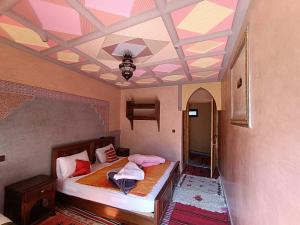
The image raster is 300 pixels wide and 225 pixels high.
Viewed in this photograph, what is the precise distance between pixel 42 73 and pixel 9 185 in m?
1.76

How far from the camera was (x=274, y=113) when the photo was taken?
863mm

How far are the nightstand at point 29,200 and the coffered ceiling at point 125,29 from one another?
195 centimetres

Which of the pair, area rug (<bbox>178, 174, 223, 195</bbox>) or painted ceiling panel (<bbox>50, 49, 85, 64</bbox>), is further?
area rug (<bbox>178, 174, 223, 195</bbox>)

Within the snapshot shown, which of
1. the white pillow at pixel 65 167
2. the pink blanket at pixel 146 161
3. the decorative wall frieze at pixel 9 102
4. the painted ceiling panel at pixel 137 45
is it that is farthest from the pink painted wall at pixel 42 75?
the pink blanket at pixel 146 161

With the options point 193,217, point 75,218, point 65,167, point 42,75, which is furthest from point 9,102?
point 193,217

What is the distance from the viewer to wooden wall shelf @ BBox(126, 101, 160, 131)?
14.5 feet

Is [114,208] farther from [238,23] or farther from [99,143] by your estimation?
[238,23]

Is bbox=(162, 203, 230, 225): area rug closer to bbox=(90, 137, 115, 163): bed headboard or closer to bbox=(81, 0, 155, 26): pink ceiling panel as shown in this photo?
bbox=(90, 137, 115, 163): bed headboard

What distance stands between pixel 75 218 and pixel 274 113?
110 inches

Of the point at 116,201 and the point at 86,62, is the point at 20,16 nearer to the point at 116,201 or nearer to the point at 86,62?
the point at 86,62

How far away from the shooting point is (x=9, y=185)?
82.7 inches

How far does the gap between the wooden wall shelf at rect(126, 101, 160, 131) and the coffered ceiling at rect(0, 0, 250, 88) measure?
193 centimetres

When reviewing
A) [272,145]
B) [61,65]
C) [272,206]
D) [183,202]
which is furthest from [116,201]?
[61,65]

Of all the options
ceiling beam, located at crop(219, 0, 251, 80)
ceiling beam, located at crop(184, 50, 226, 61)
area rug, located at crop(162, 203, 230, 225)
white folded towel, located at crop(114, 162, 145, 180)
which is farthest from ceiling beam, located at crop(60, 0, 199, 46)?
area rug, located at crop(162, 203, 230, 225)
